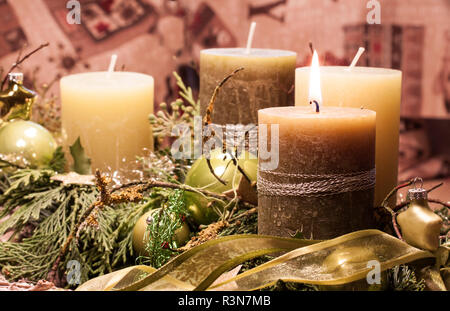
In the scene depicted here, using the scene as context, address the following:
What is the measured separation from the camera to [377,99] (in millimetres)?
630

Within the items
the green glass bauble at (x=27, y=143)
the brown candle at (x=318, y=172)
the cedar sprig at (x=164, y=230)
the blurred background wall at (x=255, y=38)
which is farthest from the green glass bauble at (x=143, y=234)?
the blurred background wall at (x=255, y=38)

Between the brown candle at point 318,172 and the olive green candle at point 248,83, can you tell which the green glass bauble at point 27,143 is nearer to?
the olive green candle at point 248,83

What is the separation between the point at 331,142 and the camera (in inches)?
20.2

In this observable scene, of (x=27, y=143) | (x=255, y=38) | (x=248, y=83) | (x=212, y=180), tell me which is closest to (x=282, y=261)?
(x=212, y=180)

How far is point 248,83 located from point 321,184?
255mm

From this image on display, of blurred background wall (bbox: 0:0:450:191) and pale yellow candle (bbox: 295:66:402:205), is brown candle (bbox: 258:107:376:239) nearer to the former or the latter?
pale yellow candle (bbox: 295:66:402:205)

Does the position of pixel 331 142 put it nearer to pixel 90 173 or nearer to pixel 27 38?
pixel 90 173

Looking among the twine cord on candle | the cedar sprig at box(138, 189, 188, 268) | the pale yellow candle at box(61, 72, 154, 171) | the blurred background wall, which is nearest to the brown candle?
the twine cord on candle

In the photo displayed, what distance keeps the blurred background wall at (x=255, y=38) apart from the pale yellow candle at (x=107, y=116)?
570mm

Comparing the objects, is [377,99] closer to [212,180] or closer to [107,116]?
[212,180]

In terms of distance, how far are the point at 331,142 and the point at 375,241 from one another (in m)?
0.09

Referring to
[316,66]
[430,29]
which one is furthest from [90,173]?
[430,29]

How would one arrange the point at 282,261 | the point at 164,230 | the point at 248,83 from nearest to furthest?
1. the point at 282,261
2. the point at 164,230
3. the point at 248,83

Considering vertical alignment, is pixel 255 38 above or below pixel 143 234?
above
